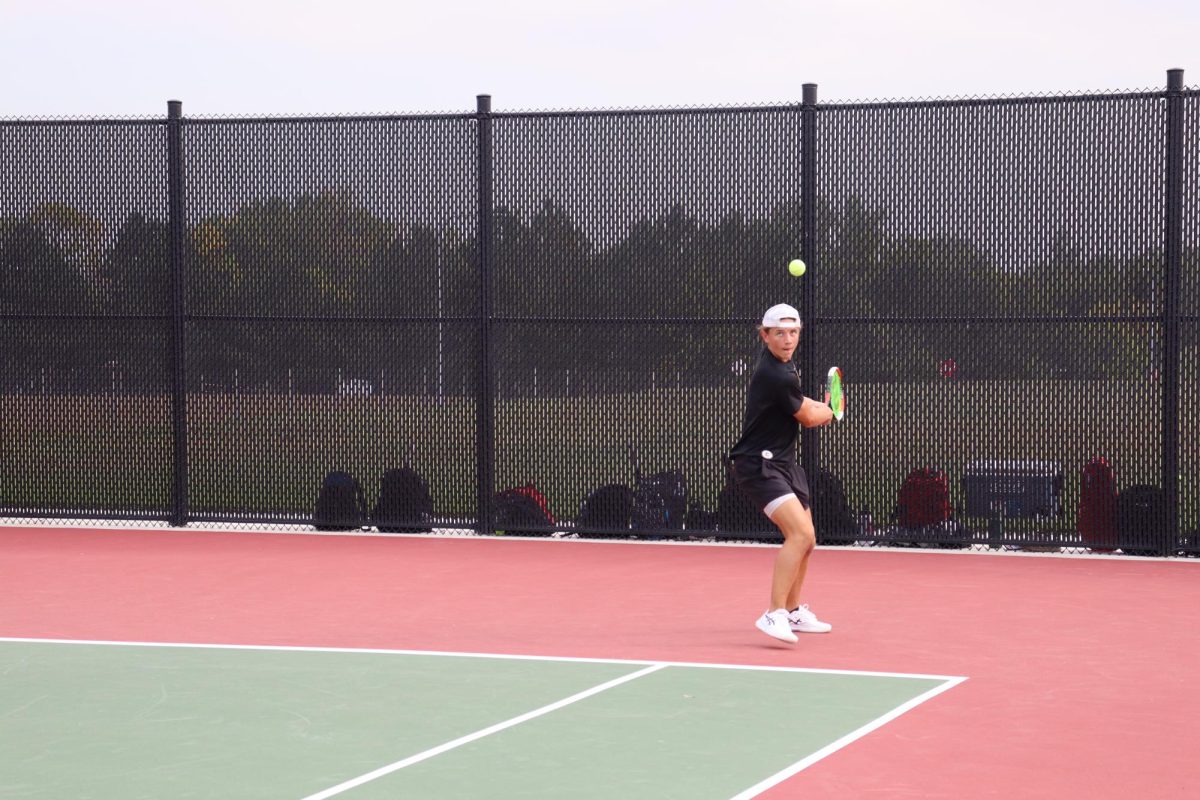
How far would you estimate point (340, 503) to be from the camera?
1420 cm

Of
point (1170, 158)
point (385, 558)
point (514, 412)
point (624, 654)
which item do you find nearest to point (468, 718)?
point (624, 654)

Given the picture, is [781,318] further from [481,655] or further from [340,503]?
[340,503]

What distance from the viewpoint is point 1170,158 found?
40.8 feet

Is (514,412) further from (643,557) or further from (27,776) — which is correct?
(27,776)

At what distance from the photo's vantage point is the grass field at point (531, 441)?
12.7 m

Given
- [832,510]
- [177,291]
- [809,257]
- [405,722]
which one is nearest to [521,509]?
[832,510]

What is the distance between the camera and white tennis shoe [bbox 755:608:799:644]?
902cm

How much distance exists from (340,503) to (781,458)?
5745 millimetres

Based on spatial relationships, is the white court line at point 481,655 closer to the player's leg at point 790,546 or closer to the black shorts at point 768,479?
the player's leg at point 790,546

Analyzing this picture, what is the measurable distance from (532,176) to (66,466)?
4.73 metres

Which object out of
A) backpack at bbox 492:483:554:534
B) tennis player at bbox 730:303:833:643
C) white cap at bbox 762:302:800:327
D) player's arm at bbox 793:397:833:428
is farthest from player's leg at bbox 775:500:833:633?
backpack at bbox 492:483:554:534

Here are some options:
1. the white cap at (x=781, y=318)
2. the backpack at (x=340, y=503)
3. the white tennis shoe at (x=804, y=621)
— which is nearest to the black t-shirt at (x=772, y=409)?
the white cap at (x=781, y=318)

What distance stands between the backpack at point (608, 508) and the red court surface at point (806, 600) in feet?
0.88

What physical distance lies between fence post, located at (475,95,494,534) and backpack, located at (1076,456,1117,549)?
4.56 m
